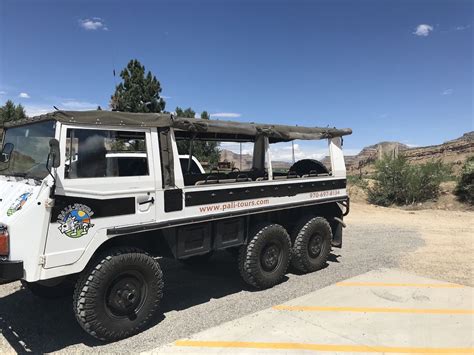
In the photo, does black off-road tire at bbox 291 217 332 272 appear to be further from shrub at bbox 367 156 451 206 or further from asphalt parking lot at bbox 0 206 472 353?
shrub at bbox 367 156 451 206

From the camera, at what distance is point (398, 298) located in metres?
6.00

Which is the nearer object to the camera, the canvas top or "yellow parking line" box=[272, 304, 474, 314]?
the canvas top

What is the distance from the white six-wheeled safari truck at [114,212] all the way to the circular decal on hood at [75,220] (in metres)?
0.01

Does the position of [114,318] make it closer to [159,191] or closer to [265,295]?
[159,191]

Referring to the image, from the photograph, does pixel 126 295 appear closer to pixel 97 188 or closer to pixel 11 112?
pixel 97 188

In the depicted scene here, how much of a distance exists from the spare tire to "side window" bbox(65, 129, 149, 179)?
12.8 ft

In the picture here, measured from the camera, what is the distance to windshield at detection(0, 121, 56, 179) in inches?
172

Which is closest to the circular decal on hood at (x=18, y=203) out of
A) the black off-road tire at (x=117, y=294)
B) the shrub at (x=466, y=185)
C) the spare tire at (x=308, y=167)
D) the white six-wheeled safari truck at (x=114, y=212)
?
the white six-wheeled safari truck at (x=114, y=212)

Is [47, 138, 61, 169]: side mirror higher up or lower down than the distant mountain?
lower down

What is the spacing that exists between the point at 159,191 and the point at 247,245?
1.86 m

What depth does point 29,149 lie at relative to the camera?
469cm

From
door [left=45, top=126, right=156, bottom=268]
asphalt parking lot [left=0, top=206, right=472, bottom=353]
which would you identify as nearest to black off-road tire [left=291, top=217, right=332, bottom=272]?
asphalt parking lot [left=0, top=206, right=472, bottom=353]

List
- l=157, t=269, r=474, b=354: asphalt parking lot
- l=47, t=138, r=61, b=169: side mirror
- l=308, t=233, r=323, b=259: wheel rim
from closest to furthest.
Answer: l=47, t=138, r=61, b=169: side mirror, l=157, t=269, r=474, b=354: asphalt parking lot, l=308, t=233, r=323, b=259: wheel rim

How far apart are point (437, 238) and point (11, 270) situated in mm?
10164
